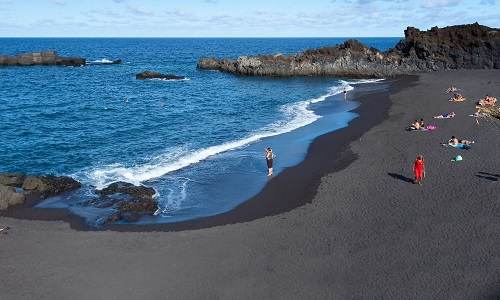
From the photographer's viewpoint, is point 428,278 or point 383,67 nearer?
point 428,278

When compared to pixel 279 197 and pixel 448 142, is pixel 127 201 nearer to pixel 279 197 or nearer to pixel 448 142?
pixel 279 197

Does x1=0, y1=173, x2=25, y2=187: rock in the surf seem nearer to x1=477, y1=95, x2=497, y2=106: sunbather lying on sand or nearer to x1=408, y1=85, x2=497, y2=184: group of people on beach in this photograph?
x1=408, y1=85, x2=497, y2=184: group of people on beach

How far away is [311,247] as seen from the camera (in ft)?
55.2

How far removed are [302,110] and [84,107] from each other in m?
22.2

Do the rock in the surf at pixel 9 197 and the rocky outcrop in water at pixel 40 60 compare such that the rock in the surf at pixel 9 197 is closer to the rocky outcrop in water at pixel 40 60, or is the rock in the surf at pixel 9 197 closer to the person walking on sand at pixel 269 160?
the person walking on sand at pixel 269 160

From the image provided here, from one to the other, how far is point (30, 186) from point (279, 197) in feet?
40.2

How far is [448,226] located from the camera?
1769 centimetres

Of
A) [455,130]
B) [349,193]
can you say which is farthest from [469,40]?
[349,193]

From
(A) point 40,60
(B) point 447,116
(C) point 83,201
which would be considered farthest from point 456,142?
(A) point 40,60

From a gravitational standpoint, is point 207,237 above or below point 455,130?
below

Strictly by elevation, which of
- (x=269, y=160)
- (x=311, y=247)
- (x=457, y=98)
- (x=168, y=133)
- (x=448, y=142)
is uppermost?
(x=457, y=98)

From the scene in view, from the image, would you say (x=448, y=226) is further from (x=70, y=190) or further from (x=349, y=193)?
(x=70, y=190)

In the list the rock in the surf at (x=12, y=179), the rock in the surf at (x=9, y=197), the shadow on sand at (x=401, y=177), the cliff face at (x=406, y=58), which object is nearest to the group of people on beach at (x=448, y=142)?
the shadow on sand at (x=401, y=177)

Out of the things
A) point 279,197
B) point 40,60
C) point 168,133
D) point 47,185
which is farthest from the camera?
point 40,60
